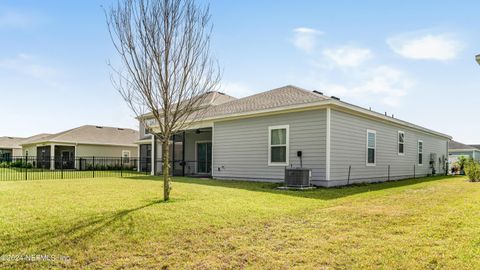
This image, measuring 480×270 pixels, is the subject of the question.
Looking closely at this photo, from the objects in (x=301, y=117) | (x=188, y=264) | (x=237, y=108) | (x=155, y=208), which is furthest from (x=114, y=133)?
(x=188, y=264)

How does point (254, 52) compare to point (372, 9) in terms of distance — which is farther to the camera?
point (254, 52)

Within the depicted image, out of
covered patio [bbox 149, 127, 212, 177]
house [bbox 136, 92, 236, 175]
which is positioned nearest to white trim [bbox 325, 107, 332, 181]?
house [bbox 136, 92, 236, 175]

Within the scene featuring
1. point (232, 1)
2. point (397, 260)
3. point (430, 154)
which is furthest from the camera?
point (430, 154)

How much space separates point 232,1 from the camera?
30.5 feet

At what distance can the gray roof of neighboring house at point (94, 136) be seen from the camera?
31141 mm

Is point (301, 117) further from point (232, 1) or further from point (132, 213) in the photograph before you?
point (132, 213)

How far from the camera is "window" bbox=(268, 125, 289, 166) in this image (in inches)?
501

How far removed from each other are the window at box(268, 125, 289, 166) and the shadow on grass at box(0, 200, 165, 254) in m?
7.72

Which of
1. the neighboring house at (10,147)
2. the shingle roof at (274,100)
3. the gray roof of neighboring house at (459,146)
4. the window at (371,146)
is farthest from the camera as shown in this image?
the neighboring house at (10,147)

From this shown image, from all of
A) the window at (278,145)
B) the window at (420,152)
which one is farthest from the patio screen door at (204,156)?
the window at (420,152)

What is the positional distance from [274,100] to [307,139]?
263cm

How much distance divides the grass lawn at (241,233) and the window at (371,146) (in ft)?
20.4

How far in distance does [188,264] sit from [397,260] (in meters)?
2.44

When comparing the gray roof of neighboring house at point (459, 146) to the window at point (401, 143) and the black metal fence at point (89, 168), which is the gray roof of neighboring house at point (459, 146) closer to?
the window at point (401, 143)
